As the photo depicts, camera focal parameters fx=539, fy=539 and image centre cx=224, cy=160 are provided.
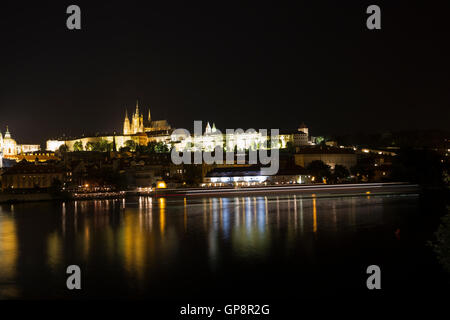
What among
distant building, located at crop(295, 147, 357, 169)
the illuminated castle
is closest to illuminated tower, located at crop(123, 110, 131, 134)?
the illuminated castle

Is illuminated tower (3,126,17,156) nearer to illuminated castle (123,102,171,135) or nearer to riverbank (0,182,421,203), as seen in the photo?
illuminated castle (123,102,171,135)

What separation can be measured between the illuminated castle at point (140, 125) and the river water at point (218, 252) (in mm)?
56305

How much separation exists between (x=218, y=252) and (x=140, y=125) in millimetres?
65547

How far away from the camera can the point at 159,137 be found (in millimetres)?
65750

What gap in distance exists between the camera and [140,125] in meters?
75.7

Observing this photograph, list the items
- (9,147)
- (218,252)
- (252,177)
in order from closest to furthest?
(218,252) < (252,177) < (9,147)

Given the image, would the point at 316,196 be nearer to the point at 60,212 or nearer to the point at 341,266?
the point at 60,212

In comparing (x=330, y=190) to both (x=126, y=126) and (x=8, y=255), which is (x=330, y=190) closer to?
(x=8, y=255)

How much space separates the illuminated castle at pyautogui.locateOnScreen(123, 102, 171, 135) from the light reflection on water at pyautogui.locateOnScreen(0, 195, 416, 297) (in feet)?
175

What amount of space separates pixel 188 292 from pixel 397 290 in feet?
10.4

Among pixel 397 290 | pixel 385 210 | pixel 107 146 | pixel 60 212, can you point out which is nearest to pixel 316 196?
pixel 385 210

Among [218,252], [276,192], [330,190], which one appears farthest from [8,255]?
[330,190]

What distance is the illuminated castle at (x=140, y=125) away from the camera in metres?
75.4

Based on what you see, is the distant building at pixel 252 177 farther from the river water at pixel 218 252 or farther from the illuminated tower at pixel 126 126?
the illuminated tower at pixel 126 126
